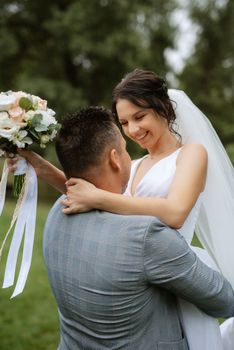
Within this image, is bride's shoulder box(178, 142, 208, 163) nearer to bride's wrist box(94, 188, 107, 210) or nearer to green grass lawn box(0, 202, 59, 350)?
bride's wrist box(94, 188, 107, 210)

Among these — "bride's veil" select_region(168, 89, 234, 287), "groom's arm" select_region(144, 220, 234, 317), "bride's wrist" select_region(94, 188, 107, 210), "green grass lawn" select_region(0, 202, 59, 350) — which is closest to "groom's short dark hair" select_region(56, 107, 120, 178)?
"bride's wrist" select_region(94, 188, 107, 210)

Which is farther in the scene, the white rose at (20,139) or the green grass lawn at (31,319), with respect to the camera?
the green grass lawn at (31,319)

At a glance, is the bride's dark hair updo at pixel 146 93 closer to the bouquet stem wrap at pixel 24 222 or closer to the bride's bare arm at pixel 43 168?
the bride's bare arm at pixel 43 168

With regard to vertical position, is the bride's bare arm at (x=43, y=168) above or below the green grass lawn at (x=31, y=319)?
above

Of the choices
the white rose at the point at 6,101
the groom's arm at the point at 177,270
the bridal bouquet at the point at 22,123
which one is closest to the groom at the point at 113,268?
the groom's arm at the point at 177,270

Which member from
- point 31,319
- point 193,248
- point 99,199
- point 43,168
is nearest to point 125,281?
point 99,199

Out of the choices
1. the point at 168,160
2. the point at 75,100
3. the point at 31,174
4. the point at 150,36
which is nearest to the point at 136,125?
the point at 168,160

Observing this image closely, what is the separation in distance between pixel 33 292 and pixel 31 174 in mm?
4360

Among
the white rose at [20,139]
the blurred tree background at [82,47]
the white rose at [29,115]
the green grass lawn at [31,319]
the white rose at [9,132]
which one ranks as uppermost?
the white rose at [29,115]

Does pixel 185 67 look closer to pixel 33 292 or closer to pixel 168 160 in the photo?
pixel 33 292

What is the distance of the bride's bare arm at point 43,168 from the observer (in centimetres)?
227

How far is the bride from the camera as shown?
2.30 metres

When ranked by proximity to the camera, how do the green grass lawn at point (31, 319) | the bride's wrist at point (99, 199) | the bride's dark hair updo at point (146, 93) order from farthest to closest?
the green grass lawn at point (31, 319), the bride's dark hair updo at point (146, 93), the bride's wrist at point (99, 199)

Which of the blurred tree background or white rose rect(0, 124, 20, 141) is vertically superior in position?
white rose rect(0, 124, 20, 141)
